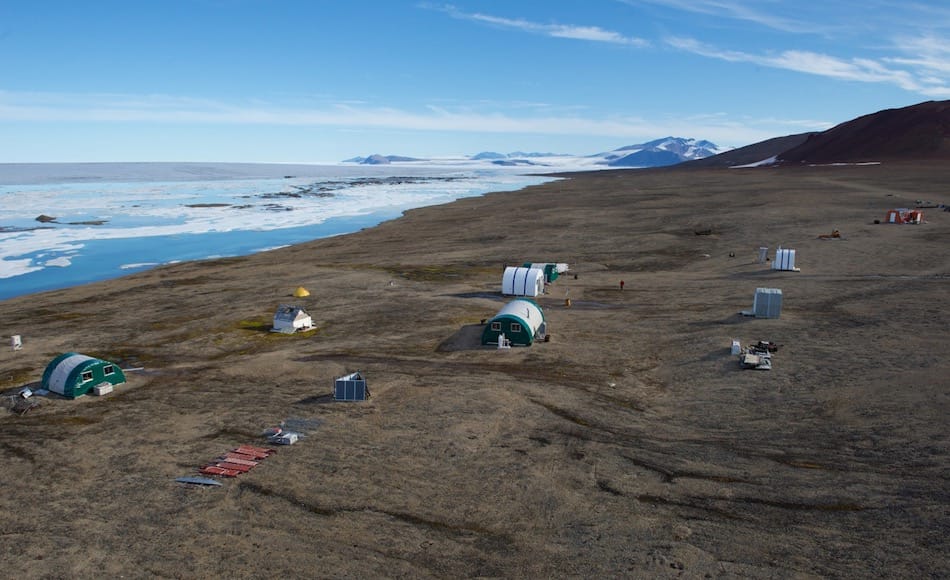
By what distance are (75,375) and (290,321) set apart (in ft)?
43.8

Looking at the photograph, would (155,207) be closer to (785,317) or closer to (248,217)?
(248,217)

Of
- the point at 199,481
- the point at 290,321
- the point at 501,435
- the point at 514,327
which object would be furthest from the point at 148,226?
the point at 501,435

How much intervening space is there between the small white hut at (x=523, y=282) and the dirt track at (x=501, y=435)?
139 centimetres

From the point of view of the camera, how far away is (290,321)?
41938 mm

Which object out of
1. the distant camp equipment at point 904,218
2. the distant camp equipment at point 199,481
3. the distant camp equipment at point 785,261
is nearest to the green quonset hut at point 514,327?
the distant camp equipment at point 199,481

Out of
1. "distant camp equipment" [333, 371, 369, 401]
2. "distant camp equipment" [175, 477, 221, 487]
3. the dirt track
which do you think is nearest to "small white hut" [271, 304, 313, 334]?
the dirt track

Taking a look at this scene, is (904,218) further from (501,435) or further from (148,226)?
(148,226)

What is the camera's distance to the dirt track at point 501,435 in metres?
17.8

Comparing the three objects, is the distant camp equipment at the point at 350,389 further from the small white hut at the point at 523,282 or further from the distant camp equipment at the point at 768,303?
the distant camp equipment at the point at 768,303

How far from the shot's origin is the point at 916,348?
1287 inches

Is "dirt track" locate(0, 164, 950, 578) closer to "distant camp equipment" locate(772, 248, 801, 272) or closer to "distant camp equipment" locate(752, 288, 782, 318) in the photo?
"distant camp equipment" locate(752, 288, 782, 318)

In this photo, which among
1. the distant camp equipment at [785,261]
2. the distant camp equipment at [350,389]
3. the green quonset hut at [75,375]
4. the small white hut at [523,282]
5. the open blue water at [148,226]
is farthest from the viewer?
the open blue water at [148,226]

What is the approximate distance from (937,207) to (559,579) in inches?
3553

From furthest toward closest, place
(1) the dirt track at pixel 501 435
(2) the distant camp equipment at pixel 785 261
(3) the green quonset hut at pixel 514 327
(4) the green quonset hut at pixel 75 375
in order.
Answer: (2) the distant camp equipment at pixel 785 261, (3) the green quonset hut at pixel 514 327, (4) the green quonset hut at pixel 75 375, (1) the dirt track at pixel 501 435
